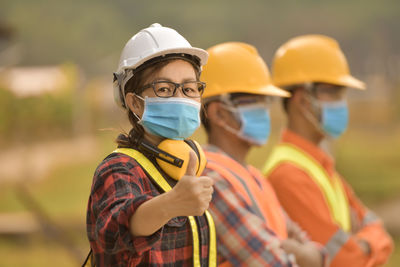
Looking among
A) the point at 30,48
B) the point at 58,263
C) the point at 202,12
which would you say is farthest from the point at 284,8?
the point at 58,263

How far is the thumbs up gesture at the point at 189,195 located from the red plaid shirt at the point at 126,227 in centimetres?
8

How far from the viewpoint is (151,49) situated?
1.48 metres

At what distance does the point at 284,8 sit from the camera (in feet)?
17.6

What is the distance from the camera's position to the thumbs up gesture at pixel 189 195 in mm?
1195

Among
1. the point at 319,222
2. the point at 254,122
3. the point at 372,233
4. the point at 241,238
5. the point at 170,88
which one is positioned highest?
the point at 170,88

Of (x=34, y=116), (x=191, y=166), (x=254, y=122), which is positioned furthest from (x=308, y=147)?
(x=34, y=116)

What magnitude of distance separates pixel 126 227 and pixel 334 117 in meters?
1.64

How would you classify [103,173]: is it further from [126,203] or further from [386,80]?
[386,80]

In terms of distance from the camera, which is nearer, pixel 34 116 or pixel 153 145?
pixel 153 145

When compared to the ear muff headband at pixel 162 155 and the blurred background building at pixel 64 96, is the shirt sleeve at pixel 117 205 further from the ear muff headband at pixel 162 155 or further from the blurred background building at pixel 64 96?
the blurred background building at pixel 64 96

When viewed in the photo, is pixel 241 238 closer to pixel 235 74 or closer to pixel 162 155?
pixel 162 155

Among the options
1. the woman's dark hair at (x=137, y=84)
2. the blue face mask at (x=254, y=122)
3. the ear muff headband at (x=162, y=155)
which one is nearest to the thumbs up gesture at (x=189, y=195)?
the ear muff headband at (x=162, y=155)

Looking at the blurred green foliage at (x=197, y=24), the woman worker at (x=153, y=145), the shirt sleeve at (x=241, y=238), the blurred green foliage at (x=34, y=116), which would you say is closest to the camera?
the woman worker at (x=153, y=145)

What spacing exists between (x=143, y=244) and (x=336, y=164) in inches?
181
